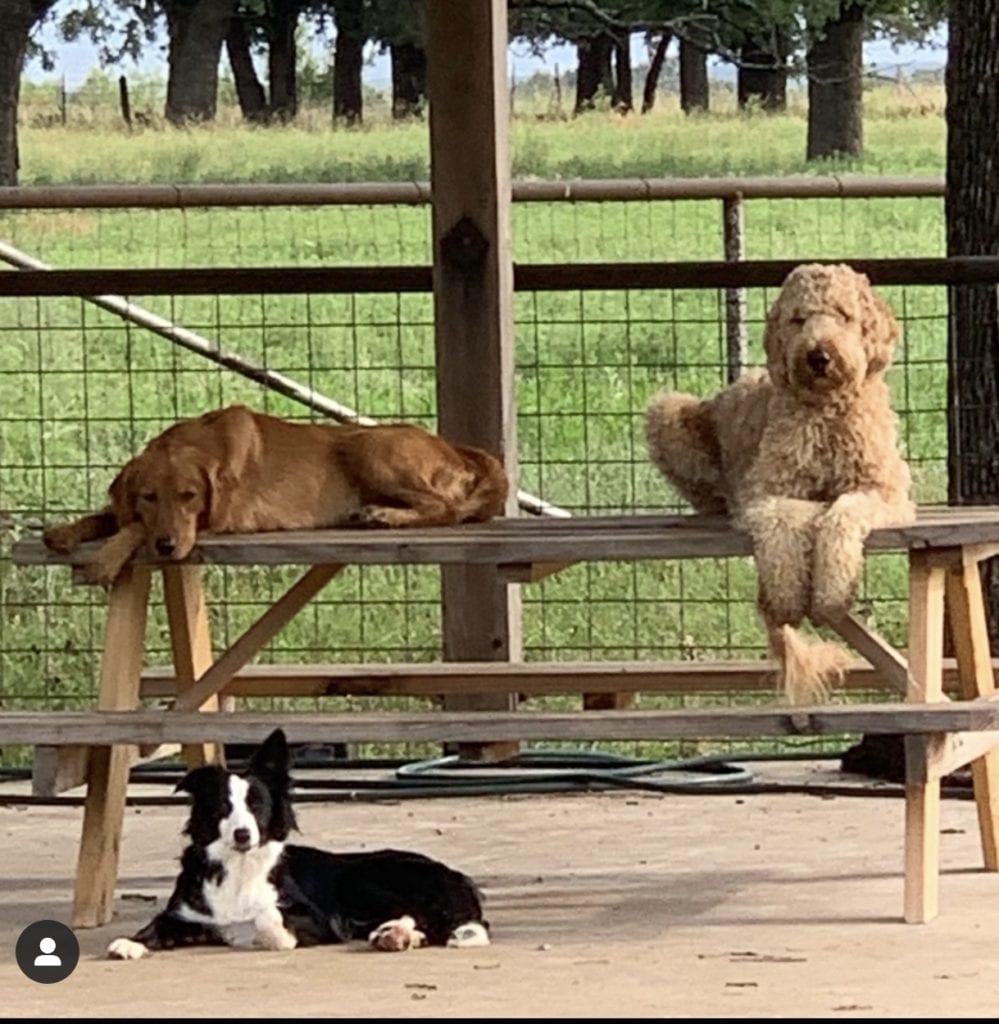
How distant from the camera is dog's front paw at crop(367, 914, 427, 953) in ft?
21.1

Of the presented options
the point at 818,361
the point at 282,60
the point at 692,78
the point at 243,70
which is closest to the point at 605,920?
the point at 818,361

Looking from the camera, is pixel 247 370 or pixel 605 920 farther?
pixel 247 370

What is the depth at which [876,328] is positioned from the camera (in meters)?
6.81

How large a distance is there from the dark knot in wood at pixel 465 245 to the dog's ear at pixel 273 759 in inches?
98.3

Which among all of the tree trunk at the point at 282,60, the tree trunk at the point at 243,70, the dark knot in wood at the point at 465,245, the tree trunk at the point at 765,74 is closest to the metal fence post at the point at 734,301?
the dark knot in wood at the point at 465,245

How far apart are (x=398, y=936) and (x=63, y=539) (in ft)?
4.75

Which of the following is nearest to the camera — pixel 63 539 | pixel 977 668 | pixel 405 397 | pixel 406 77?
pixel 63 539

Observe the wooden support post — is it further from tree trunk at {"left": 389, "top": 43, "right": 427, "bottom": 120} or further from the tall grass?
tree trunk at {"left": 389, "top": 43, "right": 427, "bottom": 120}

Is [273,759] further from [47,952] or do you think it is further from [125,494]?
[125,494]

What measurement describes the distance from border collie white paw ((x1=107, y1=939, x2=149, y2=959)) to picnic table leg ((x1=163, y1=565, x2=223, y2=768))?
1.12 m

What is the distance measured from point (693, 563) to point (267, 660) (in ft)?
5.86

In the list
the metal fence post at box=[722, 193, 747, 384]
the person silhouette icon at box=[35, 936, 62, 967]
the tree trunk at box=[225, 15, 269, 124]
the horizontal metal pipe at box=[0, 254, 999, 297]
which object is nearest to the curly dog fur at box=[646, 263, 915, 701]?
the horizontal metal pipe at box=[0, 254, 999, 297]

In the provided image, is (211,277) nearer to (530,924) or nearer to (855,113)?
(530,924)

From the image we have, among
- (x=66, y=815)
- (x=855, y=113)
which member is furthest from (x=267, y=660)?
(x=855, y=113)
